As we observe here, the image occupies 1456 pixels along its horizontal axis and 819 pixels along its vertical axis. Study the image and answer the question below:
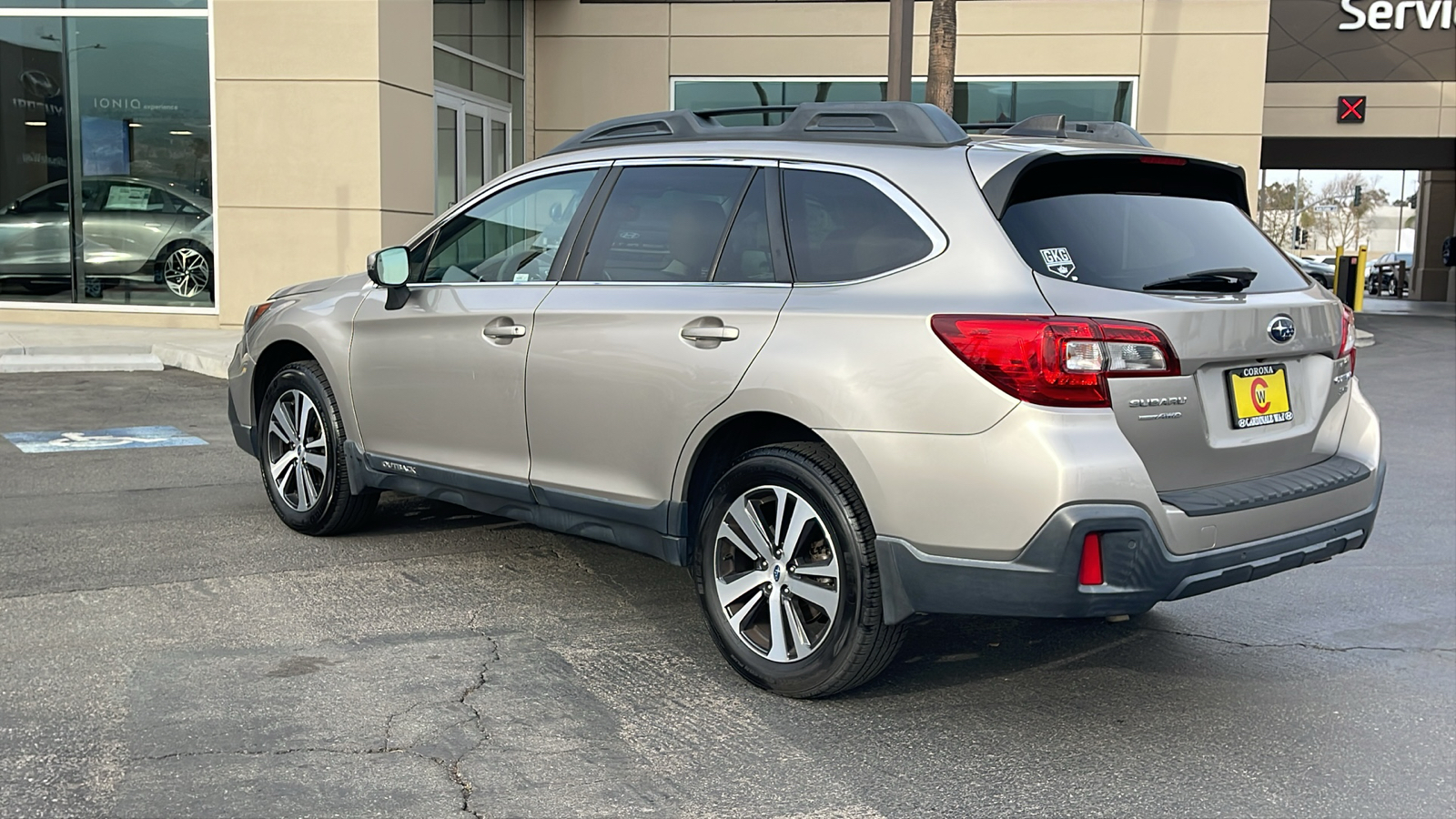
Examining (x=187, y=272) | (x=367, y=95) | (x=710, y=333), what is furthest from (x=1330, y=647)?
(x=187, y=272)

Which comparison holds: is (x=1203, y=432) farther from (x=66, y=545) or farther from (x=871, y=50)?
(x=871, y=50)

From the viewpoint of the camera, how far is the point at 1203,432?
3957 mm

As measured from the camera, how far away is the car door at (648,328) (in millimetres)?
4469

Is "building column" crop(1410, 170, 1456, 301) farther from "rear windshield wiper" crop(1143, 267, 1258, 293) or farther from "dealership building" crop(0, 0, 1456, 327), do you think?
"rear windshield wiper" crop(1143, 267, 1258, 293)

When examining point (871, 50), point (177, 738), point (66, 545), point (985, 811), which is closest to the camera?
point (985, 811)

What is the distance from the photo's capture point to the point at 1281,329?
13.8 ft

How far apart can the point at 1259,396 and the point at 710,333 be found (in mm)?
1695

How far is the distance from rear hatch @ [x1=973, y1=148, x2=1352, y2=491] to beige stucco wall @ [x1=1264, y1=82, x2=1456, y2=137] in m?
26.1

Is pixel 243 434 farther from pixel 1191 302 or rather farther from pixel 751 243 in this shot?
pixel 1191 302

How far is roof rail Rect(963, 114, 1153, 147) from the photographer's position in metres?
4.68

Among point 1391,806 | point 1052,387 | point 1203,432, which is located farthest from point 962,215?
point 1391,806

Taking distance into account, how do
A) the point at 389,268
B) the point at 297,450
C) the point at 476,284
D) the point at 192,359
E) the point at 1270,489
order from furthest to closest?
the point at 192,359
the point at 297,450
the point at 389,268
the point at 476,284
the point at 1270,489

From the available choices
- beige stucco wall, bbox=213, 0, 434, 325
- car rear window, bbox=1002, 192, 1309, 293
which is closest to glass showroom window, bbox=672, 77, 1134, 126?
beige stucco wall, bbox=213, 0, 434, 325

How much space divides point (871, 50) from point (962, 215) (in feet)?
52.0
